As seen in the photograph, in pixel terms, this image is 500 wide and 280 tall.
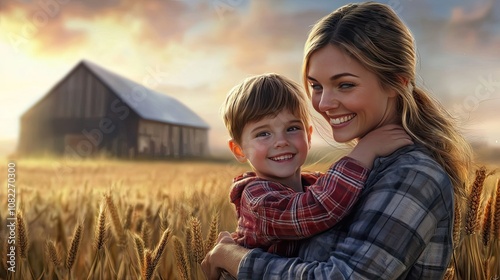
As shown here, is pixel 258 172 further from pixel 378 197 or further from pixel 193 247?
pixel 378 197

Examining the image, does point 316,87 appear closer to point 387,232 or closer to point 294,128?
point 294,128

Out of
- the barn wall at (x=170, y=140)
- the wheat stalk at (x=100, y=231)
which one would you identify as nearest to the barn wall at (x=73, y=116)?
the barn wall at (x=170, y=140)

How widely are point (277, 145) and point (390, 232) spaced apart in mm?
527

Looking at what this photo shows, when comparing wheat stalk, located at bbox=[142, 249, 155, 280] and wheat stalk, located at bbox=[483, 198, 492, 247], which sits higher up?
wheat stalk, located at bbox=[483, 198, 492, 247]

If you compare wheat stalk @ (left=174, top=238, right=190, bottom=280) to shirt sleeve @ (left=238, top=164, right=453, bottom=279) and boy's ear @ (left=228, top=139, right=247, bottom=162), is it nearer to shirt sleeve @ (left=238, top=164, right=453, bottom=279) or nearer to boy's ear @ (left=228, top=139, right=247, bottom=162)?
boy's ear @ (left=228, top=139, right=247, bottom=162)

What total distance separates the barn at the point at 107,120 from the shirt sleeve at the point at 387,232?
7454 mm

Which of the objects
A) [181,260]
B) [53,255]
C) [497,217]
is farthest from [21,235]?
[497,217]

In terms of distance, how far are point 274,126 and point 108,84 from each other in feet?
38.6

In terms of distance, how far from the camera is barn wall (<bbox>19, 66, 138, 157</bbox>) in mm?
11477

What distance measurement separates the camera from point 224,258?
179 centimetres

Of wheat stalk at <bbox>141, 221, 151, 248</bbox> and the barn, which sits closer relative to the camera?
wheat stalk at <bbox>141, 221, 151, 248</bbox>

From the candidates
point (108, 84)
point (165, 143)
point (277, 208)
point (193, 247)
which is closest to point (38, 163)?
point (165, 143)

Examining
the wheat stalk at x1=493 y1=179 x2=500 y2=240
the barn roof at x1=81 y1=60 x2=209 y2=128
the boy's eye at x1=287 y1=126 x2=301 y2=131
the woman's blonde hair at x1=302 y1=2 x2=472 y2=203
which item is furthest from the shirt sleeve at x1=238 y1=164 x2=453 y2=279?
the barn roof at x1=81 y1=60 x2=209 y2=128

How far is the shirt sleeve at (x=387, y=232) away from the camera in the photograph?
1.47 meters
